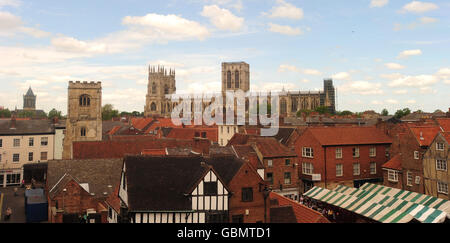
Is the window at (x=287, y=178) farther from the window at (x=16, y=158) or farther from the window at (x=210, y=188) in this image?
the window at (x=16, y=158)

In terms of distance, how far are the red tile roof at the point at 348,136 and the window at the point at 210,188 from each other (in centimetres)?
2364

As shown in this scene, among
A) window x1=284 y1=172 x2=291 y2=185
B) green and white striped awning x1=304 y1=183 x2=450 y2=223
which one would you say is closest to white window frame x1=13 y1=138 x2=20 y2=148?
window x1=284 y1=172 x2=291 y2=185

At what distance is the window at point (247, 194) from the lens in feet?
67.8

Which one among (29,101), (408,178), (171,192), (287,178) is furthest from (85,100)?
(29,101)

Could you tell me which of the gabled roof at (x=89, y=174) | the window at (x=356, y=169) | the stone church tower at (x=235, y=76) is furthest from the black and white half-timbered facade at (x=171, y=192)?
the stone church tower at (x=235, y=76)

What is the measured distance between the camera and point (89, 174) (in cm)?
3083

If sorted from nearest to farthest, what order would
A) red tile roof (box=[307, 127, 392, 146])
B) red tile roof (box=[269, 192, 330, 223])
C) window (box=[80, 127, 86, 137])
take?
red tile roof (box=[269, 192, 330, 223])
red tile roof (box=[307, 127, 392, 146])
window (box=[80, 127, 86, 137])

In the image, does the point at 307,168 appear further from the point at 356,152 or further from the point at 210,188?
the point at 210,188

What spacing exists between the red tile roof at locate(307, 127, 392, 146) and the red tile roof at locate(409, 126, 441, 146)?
8.78 metres

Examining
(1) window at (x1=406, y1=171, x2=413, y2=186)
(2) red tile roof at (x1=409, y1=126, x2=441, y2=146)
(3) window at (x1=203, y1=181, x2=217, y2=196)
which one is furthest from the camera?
(1) window at (x1=406, y1=171, x2=413, y2=186)

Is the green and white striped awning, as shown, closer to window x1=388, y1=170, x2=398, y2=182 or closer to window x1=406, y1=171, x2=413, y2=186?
Answer: window x1=406, y1=171, x2=413, y2=186

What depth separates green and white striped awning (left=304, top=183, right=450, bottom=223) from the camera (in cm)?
2130
